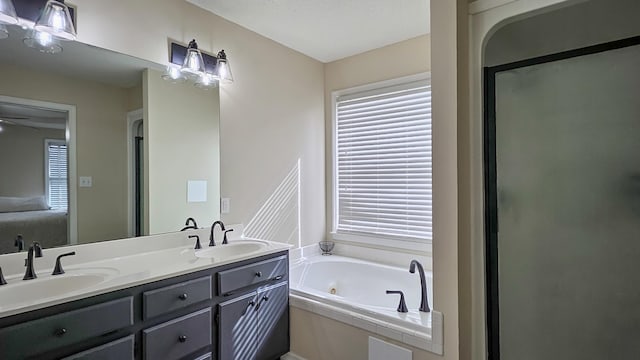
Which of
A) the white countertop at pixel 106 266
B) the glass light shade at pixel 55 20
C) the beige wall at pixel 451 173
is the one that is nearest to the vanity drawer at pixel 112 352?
the white countertop at pixel 106 266

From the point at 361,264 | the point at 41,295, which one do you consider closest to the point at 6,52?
the point at 41,295

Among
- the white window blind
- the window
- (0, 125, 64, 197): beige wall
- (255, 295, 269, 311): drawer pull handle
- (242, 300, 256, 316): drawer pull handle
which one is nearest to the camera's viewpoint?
(0, 125, 64, 197): beige wall

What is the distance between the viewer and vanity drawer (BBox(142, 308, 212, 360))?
1.53 metres

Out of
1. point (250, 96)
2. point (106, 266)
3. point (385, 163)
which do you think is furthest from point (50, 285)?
point (385, 163)

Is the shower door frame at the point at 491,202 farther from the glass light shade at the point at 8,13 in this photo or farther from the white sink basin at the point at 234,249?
the glass light shade at the point at 8,13

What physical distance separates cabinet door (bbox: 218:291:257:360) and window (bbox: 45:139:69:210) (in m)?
1.05

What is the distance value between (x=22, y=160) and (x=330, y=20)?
2151 millimetres

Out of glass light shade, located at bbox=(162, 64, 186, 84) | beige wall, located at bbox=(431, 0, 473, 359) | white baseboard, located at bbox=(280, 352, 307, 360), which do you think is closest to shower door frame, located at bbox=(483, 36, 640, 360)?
beige wall, located at bbox=(431, 0, 473, 359)

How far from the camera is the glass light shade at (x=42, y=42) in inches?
66.3

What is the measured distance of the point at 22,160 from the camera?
170 cm

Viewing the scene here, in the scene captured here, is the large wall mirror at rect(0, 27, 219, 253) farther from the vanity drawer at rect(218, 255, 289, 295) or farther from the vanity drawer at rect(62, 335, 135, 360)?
the vanity drawer at rect(62, 335, 135, 360)

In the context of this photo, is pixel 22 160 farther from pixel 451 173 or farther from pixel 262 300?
pixel 451 173

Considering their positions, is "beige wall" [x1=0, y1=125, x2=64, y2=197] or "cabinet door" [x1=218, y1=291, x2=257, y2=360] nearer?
"beige wall" [x1=0, y1=125, x2=64, y2=197]

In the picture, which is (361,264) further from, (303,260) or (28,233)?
(28,233)
